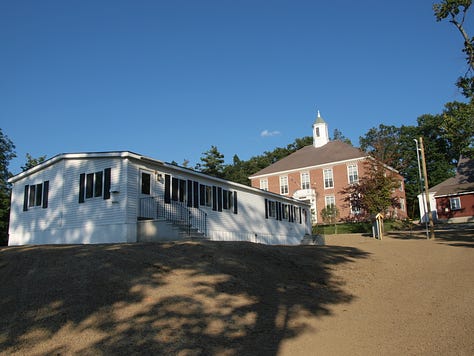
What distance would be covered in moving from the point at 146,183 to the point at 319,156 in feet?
108

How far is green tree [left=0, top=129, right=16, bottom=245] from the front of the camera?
103 feet

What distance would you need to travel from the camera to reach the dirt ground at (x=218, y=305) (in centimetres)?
614

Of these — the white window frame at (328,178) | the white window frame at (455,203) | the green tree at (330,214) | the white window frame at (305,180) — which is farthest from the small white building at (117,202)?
the white window frame at (455,203)

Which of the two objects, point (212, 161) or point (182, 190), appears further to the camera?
point (212, 161)

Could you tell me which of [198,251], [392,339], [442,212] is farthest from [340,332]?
[442,212]

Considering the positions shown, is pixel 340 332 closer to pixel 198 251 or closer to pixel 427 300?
pixel 427 300

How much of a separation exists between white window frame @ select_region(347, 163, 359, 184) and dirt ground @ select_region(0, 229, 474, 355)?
31.2 meters

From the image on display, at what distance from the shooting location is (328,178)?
44.8m

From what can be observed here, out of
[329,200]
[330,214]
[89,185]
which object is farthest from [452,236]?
[329,200]

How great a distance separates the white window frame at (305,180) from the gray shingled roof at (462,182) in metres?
13.3

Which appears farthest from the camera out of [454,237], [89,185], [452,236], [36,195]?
[452,236]

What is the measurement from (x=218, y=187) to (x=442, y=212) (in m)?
30.0

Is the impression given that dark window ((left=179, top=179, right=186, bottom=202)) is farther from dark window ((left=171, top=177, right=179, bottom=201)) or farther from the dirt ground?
the dirt ground

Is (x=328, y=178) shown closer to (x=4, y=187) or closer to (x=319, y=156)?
(x=319, y=156)
